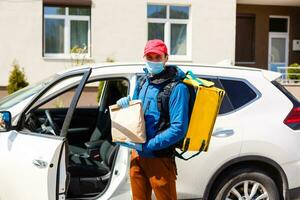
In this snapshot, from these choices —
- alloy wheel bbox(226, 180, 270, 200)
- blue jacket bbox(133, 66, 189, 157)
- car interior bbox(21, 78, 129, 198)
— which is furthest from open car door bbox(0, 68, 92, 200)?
alloy wheel bbox(226, 180, 270, 200)

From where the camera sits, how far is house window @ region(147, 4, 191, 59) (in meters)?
14.0

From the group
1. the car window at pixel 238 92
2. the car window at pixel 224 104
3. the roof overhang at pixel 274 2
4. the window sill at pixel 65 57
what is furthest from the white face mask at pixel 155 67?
the roof overhang at pixel 274 2

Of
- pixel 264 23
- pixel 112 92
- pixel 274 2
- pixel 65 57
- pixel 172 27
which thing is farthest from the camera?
pixel 264 23

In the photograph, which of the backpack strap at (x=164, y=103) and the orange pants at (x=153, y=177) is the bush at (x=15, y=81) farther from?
the backpack strap at (x=164, y=103)

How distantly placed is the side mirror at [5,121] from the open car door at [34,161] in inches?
1.8

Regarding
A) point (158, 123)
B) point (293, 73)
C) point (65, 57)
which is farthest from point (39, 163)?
point (293, 73)

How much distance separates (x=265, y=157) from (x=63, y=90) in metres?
1.94

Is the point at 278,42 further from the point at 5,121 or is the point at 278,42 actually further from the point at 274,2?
the point at 5,121

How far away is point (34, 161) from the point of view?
145 inches

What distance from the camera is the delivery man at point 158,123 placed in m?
3.27

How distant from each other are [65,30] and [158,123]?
1068 centimetres

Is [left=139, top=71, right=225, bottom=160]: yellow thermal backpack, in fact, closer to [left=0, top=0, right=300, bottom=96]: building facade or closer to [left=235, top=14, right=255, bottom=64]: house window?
[left=0, top=0, right=300, bottom=96]: building facade

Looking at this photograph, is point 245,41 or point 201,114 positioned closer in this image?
point 201,114

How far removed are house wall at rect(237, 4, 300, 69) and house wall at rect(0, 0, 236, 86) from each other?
3.24 meters
